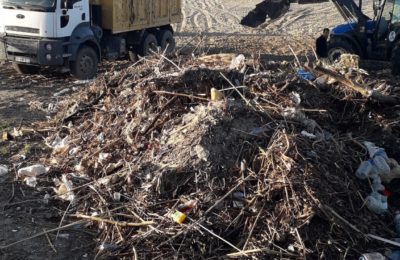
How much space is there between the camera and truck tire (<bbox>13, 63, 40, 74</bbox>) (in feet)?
43.6

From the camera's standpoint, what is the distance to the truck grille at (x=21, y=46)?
39.2 feet

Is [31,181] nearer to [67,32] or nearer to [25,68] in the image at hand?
[67,32]

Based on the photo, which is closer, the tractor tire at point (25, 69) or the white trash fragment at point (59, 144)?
the white trash fragment at point (59, 144)

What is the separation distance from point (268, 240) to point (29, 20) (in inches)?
349

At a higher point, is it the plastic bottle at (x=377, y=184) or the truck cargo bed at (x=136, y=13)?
the truck cargo bed at (x=136, y=13)

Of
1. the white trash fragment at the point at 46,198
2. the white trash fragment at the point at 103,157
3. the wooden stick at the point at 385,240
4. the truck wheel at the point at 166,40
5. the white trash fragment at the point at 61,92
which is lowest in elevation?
the wooden stick at the point at 385,240

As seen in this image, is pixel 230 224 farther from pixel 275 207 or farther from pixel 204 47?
pixel 204 47

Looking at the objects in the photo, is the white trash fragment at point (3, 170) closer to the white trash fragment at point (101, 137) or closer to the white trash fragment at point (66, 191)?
the white trash fragment at point (66, 191)

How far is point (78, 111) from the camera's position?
880 centimetres

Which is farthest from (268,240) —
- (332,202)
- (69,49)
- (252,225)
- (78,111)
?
(69,49)

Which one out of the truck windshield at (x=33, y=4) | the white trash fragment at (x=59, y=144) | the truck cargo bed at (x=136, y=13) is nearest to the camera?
the white trash fragment at (x=59, y=144)

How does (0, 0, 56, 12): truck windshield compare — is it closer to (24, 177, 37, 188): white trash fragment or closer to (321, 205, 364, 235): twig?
(24, 177, 37, 188): white trash fragment

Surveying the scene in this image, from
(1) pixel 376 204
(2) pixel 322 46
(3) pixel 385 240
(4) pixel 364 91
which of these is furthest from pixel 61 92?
(3) pixel 385 240

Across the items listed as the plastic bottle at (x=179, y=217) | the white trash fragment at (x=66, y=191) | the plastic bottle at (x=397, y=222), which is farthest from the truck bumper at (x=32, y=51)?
the plastic bottle at (x=397, y=222)
